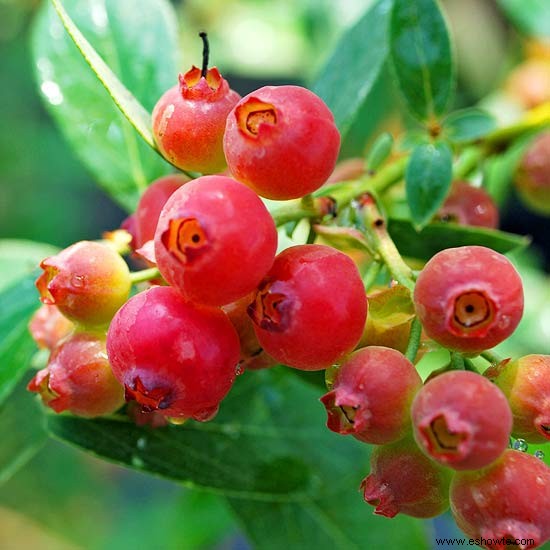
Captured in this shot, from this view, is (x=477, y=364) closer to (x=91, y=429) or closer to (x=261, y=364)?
(x=261, y=364)

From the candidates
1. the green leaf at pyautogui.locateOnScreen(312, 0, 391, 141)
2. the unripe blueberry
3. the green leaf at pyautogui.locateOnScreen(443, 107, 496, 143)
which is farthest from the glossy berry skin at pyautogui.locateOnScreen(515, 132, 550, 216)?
the unripe blueberry

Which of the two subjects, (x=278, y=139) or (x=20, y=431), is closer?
(x=278, y=139)

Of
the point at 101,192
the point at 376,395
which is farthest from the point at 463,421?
the point at 101,192

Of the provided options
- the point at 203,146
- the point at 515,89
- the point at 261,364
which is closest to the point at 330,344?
the point at 261,364

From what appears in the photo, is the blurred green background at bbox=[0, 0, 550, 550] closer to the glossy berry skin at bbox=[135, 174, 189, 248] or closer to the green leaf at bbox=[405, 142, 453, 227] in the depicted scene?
the green leaf at bbox=[405, 142, 453, 227]

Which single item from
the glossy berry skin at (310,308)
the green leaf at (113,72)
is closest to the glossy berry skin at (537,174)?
the green leaf at (113,72)

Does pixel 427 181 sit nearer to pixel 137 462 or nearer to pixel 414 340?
pixel 414 340
